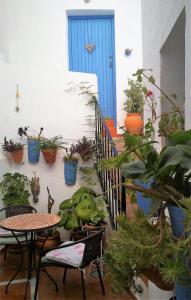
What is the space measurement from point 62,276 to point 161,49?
3008 millimetres

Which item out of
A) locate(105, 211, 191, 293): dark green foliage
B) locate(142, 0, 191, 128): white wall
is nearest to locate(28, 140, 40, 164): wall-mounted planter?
locate(142, 0, 191, 128): white wall

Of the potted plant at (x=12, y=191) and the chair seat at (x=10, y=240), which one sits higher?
the potted plant at (x=12, y=191)

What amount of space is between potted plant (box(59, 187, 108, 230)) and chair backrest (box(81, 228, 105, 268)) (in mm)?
884

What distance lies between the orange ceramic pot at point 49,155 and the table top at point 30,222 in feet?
4.06

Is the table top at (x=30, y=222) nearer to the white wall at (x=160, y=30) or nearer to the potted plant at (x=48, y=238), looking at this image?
the potted plant at (x=48, y=238)

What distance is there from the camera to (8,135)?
16.5 ft

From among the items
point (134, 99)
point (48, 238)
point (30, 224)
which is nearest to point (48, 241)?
point (48, 238)

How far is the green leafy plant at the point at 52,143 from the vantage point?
4969 mm

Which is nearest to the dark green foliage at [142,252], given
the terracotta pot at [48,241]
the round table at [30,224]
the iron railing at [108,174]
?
the iron railing at [108,174]

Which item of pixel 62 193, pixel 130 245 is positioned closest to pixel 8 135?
pixel 62 193

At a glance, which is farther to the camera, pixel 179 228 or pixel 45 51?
pixel 45 51

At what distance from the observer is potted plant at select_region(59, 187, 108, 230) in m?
4.45

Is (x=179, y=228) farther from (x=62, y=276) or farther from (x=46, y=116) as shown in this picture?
(x=46, y=116)

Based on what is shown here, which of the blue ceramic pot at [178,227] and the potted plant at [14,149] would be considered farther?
the potted plant at [14,149]
